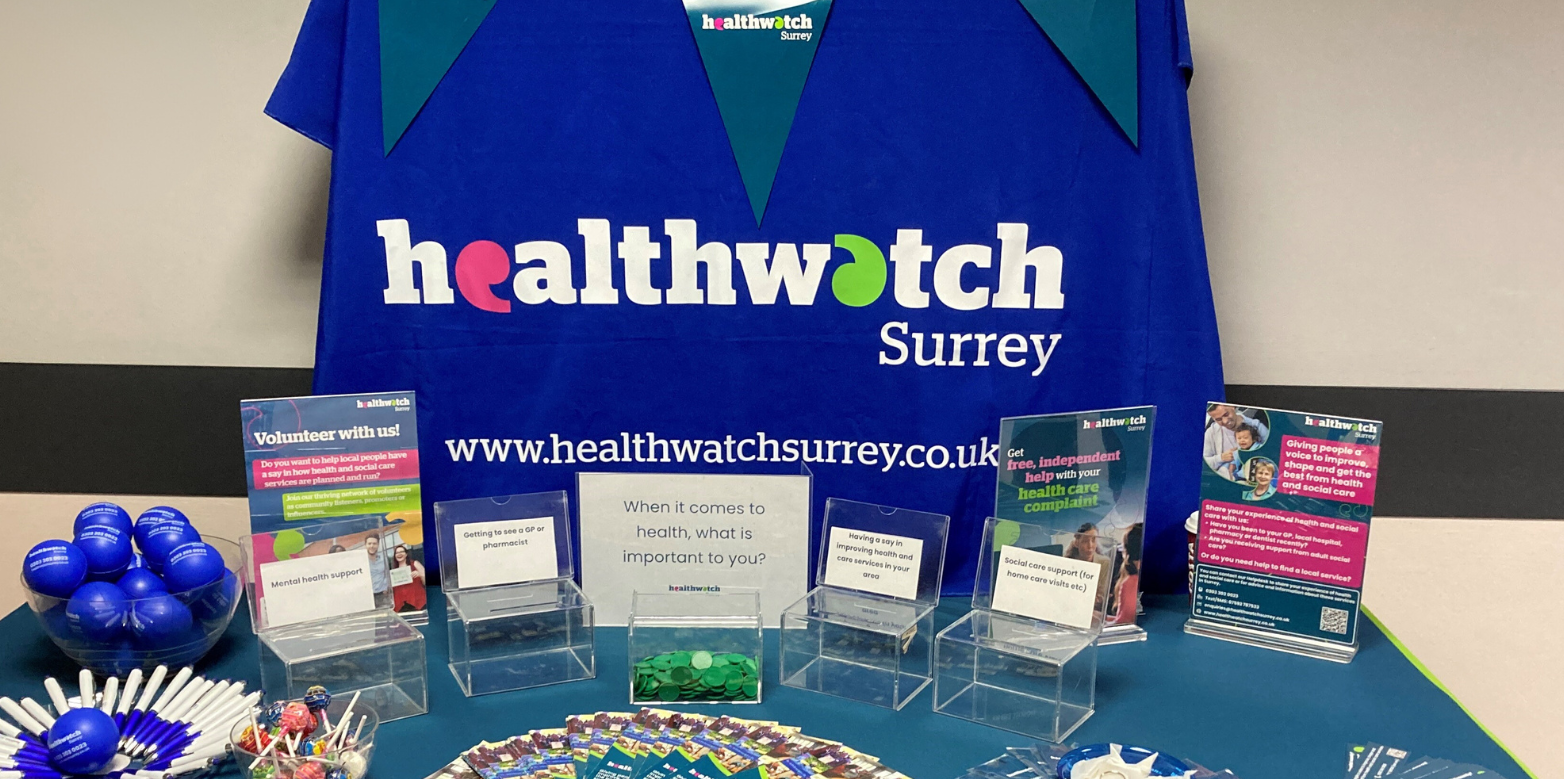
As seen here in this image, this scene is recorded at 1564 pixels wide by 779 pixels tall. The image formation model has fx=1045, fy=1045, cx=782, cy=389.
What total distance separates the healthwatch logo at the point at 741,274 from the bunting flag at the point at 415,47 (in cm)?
20

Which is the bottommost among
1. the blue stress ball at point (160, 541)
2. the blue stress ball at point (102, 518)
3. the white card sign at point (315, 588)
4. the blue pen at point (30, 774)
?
the blue pen at point (30, 774)

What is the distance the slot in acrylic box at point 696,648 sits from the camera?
5.24 feet

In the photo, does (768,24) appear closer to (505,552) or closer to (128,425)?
(505,552)

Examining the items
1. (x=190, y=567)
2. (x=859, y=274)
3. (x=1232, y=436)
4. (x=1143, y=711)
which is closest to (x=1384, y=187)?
(x=1232, y=436)

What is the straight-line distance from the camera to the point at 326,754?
1.29m

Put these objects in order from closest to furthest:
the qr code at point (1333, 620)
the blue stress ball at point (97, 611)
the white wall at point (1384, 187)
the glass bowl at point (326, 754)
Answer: the glass bowl at point (326, 754) → the blue stress ball at point (97, 611) → the qr code at point (1333, 620) → the white wall at point (1384, 187)

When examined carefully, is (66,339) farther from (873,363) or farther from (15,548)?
(873,363)

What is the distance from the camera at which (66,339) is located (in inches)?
87.7

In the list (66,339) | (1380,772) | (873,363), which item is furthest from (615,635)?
(66,339)

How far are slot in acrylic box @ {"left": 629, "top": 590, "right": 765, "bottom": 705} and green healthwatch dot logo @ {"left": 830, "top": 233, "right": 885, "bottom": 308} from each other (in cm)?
58

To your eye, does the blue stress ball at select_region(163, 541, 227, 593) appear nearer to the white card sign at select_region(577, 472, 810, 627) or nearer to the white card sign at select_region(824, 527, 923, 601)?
the white card sign at select_region(577, 472, 810, 627)

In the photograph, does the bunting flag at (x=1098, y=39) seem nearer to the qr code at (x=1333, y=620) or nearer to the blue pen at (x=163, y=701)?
the qr code at (x=1333, y=620)

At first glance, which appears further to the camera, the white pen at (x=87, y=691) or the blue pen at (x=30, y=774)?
the white pen at (x=87, y=691)

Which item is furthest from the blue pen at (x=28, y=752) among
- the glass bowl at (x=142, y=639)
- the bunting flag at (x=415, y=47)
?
the bunting flag at (x=415, y=47)
